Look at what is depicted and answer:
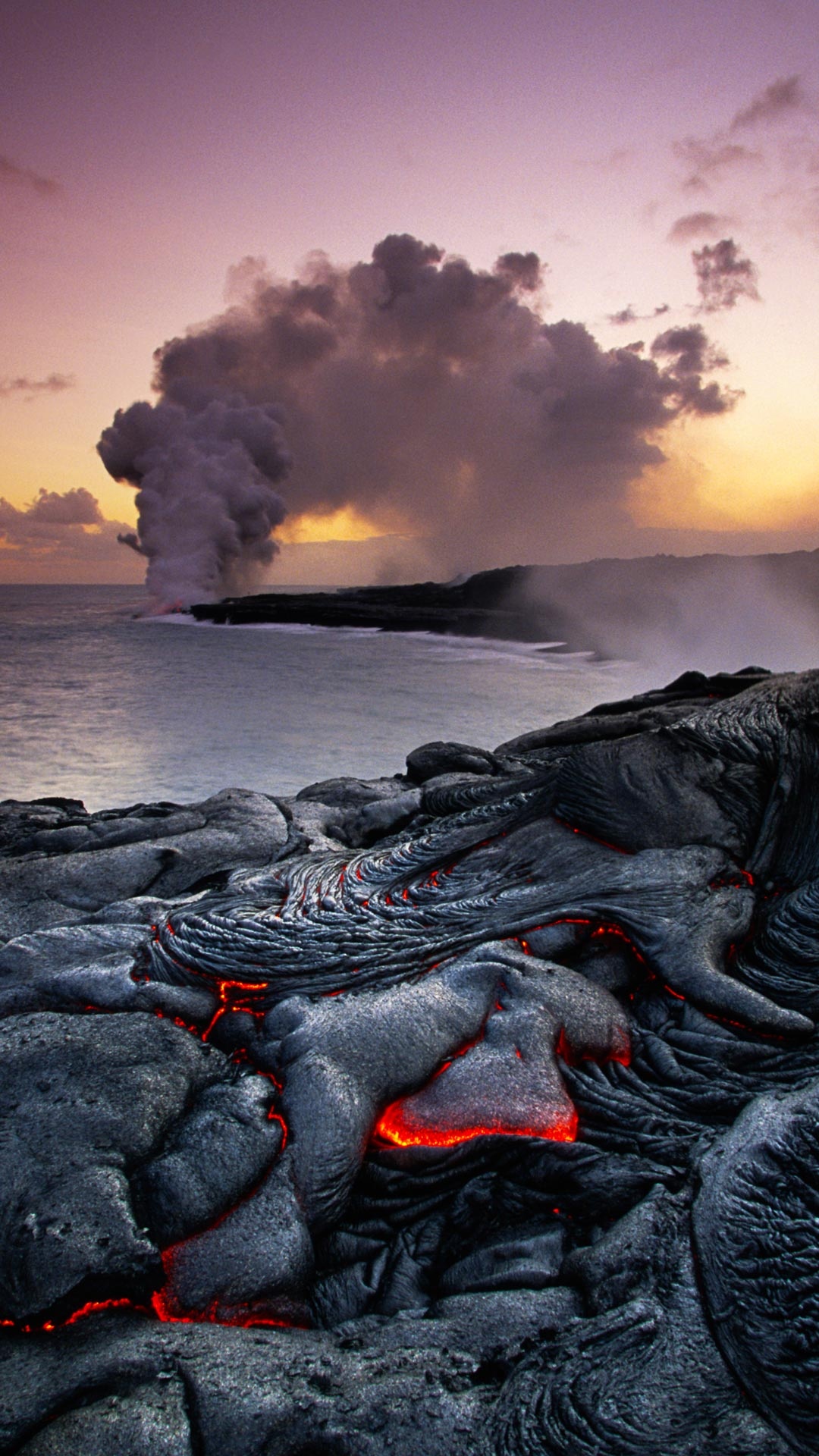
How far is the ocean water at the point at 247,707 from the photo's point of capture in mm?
7895

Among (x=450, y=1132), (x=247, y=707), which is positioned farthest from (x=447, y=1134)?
(x=247, y=707)

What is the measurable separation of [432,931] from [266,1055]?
2.94 feet

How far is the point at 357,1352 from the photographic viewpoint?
1704mm

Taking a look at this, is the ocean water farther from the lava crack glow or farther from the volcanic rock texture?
the lava crack glow

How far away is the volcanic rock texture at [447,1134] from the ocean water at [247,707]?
388 cm

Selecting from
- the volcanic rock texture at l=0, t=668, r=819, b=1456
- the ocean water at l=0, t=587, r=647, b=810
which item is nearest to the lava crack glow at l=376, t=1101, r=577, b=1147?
the volcanic rock texture at l=0, t=668, r=819, b=1456

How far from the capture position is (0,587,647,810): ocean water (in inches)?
311

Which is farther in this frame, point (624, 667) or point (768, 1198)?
point (624, 667)

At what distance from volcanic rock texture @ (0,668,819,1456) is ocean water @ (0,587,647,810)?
3880 mm

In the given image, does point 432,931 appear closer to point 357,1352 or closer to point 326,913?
point 326,913

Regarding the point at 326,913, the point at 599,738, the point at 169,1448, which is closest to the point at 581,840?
the point at 326,913

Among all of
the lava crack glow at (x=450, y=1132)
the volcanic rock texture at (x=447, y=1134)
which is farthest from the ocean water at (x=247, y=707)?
the lava crack glow at (x=450, y=1132)

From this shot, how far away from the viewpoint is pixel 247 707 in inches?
467

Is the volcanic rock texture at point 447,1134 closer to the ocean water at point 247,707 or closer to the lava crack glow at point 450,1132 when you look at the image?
the lava crack glow at point 450,1132
